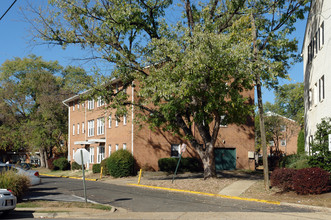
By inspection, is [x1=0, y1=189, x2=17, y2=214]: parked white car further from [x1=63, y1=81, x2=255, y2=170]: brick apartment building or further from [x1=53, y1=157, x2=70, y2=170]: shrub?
[x1=53, y1=157, x2=70, y2=170]: shrub

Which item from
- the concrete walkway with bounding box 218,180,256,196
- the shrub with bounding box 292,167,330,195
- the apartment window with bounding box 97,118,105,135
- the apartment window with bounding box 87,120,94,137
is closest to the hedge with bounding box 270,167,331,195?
the shrub with bounding box 292,167,330,195

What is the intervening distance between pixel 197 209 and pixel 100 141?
25.5 m

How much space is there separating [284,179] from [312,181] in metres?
1.43

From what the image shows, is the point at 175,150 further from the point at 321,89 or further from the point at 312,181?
the point at 312,181

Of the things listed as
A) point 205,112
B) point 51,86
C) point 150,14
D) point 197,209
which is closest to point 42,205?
point 197,209

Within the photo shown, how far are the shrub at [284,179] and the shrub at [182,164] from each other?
1509cm

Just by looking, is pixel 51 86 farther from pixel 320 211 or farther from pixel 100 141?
pixel 320 211

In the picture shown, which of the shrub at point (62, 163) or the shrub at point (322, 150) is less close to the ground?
the shrub at point (322, 150)

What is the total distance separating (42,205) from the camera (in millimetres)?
14422

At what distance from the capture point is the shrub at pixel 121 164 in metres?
31.0

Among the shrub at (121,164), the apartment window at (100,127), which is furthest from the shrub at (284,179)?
the apartment window at (100,127)

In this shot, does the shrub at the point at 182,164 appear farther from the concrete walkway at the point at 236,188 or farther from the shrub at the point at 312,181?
the shrub at the point at 312,181

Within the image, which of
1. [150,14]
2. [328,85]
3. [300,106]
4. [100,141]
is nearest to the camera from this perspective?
[328,85]

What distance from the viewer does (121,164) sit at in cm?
3103
